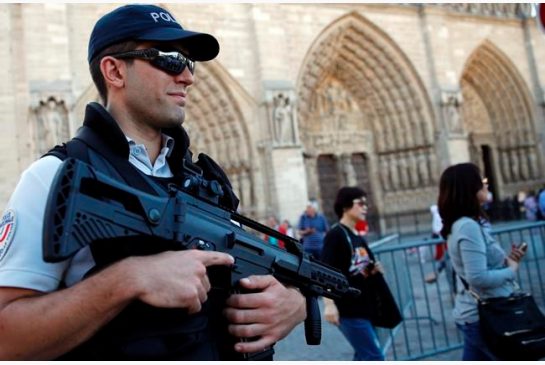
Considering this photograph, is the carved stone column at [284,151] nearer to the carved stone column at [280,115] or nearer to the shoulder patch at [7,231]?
the carved stone column at [280,115]

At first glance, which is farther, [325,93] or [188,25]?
[325,93]

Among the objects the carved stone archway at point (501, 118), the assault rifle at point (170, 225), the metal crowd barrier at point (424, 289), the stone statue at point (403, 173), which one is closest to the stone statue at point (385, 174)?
the stone statue at point (403, 173)

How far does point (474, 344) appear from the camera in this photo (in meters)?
3.00

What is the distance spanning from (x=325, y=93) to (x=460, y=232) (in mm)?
15431

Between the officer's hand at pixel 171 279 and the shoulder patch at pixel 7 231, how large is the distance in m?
0.28

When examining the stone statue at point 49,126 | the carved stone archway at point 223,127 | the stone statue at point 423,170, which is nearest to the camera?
the stone statue at point 49,126

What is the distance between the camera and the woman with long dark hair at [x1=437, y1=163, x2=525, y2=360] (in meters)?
2.89

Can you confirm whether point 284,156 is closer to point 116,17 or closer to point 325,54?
point 325,54

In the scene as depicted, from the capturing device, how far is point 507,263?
313 centimetres

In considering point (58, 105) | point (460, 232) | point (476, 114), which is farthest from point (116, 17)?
point (476, 114)

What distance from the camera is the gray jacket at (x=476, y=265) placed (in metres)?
2.87

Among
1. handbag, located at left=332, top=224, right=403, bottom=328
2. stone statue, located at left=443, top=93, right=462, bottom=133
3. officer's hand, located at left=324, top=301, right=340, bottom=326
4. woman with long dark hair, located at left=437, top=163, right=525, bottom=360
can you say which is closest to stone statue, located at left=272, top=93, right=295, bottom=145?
stone statue, located at left=443, top=93, right=462, bottom=133

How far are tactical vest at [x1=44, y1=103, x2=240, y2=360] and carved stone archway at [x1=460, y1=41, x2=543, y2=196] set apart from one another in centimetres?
2032

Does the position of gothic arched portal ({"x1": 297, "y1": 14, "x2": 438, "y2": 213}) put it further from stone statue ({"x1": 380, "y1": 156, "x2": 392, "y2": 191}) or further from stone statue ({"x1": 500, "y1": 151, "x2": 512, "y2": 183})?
stone statue ({"x1": 500, "y1": 151, "x2": 512, "y2": 183})
